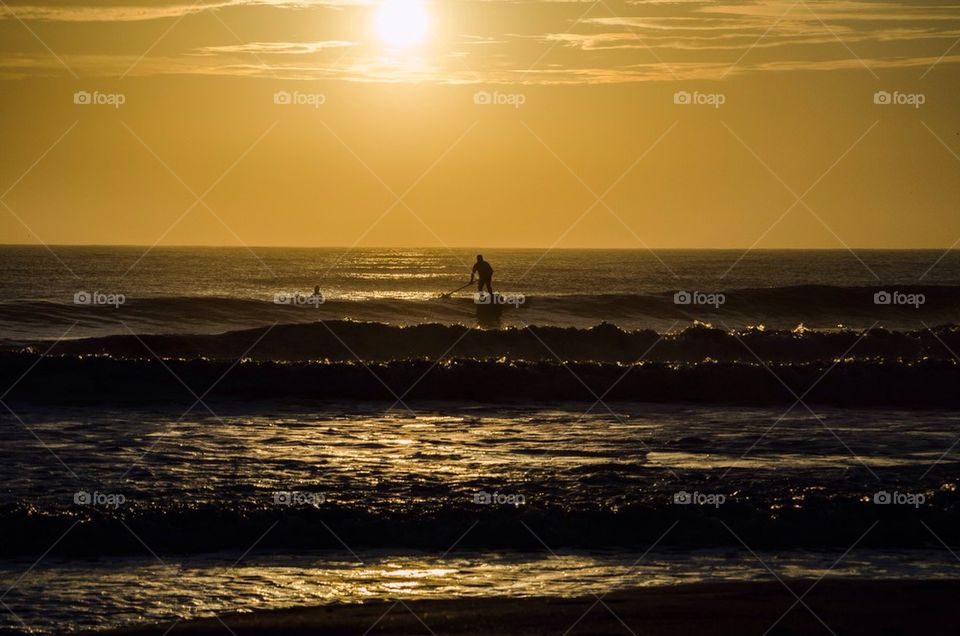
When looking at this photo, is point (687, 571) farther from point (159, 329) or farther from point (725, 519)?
point (159, 329)

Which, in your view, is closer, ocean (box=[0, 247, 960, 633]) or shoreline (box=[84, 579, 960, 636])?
shoreline (box=[84, 579, 960, 636])

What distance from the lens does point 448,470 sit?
543 inches

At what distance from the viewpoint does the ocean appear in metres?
10.1

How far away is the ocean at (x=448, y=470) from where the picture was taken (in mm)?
10062

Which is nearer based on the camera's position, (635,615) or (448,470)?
(635,615)

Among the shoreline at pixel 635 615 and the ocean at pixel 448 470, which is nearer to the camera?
the shoreline at pixel 635 615

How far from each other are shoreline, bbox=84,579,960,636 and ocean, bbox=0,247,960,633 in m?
0.30

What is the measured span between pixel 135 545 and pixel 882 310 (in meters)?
46.7

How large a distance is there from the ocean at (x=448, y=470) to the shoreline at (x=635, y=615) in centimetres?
30

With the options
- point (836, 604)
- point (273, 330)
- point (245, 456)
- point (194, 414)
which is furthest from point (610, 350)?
point (836, 604)

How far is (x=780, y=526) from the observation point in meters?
11.5

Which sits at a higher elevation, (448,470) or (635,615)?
(448,470)

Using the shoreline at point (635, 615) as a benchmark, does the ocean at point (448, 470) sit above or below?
above

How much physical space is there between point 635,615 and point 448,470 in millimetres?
5175
